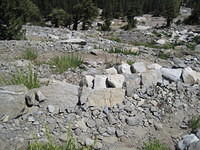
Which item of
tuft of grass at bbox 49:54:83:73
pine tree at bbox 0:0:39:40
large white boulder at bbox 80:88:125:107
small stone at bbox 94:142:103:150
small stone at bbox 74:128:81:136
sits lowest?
small stone at bbox 94:142:103:150

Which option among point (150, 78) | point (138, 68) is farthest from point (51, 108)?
point (138, 68)

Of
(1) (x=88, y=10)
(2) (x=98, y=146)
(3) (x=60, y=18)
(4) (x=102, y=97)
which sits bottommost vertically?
(2) (x=98, y=146)

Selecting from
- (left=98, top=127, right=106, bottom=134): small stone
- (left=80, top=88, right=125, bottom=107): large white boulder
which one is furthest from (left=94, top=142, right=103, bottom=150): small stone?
(left=80, top=88, right=125, bottom=107): large white boulder

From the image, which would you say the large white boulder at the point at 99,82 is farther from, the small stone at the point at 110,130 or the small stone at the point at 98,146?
the small stone at the point at 98,146

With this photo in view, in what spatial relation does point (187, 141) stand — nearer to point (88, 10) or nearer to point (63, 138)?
point (63, 138)

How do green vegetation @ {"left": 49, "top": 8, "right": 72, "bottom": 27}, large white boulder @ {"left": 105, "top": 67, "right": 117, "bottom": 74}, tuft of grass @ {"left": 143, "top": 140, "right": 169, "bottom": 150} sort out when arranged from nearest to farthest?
tuft of grass @ {"left": 143, "top": 140, "right": 169, "bottom": 150} → large white boulder @ {"left": 105, "top": 67, "right": 117, "bottom": 74} → green vegetation @ {"left": 49, "top": 8, "right": 72, "bottom": 27}

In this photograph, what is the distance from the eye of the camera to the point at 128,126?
16.0 ft

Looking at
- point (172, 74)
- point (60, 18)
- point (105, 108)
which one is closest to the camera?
point (105, 108)

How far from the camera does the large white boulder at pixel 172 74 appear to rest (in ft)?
19.8

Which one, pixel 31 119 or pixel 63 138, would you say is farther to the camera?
pixel 31 119

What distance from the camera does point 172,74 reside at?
6.09m

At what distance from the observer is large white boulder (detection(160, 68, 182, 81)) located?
19.8 feet

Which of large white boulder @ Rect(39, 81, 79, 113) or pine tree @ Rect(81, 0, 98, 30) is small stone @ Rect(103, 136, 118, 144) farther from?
pine tree @ Rect(81, 0, 98, 30)

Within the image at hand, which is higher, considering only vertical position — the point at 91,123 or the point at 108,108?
the point at 108,108
